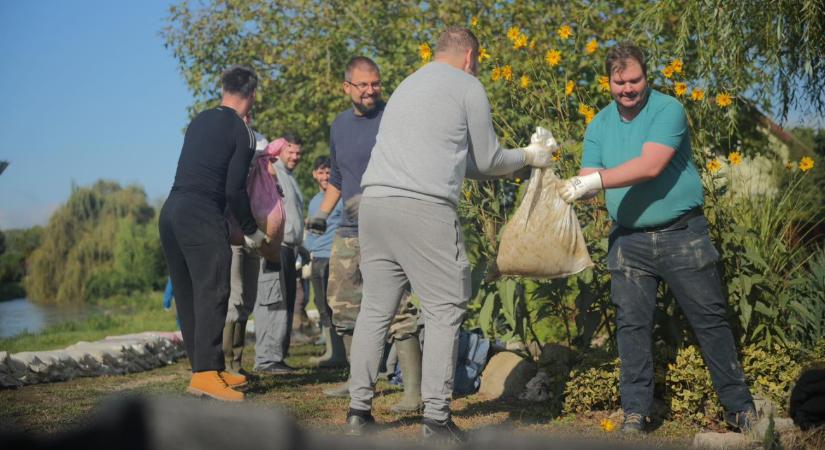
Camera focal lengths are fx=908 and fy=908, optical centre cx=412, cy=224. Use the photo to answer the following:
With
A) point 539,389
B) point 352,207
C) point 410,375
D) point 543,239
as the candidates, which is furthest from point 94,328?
point 543,239

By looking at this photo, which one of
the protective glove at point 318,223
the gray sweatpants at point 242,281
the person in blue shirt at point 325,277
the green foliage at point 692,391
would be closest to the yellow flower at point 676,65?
the green foliage at point 692,391

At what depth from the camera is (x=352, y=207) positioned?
5656 mm

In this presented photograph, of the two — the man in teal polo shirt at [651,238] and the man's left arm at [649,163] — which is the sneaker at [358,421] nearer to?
the man in teal polo shirt at [651,238]

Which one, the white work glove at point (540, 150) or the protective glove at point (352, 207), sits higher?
the white work glove at point (540, 150)

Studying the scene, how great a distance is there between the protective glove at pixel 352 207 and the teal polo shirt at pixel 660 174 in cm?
161

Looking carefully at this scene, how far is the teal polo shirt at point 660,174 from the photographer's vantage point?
4496 millimetres

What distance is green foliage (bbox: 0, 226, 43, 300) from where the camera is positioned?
35.1 meters

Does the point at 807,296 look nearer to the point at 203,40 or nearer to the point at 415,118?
the point at 415,118

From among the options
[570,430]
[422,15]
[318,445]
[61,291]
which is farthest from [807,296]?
[61,291]

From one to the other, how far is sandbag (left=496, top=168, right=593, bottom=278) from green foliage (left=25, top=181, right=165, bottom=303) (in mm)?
27689

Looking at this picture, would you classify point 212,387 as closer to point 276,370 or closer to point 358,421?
point 358,421

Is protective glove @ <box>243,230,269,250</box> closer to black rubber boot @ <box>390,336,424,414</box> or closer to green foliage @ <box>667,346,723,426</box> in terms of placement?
black rubber boot @ <box>390,336,424,414</box>

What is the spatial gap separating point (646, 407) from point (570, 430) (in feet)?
1.31

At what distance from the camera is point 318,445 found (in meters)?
0.98
